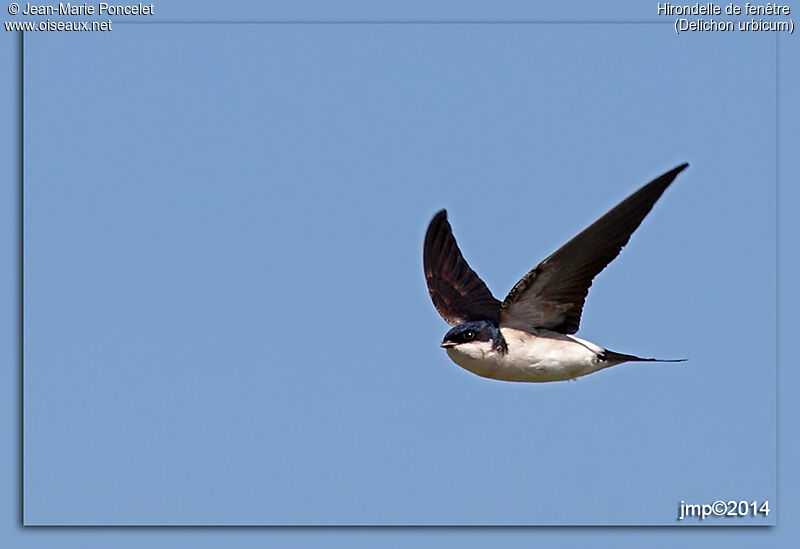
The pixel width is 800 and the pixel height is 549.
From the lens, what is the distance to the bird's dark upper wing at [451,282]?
10.9 metres

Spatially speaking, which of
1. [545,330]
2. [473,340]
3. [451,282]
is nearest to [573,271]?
[545,330]

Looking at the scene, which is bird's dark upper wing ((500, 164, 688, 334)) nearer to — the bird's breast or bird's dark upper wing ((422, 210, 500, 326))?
the bird's breast

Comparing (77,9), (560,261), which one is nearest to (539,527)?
(560,261)

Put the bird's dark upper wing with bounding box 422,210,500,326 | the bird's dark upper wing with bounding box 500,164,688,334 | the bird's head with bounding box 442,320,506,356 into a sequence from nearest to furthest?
1. the bird's dark upper wing with bounding box 500,164,688,334
2. the bird's head with bounding box 442,320,506,356
3. the bird's dark upper wing with bounding box 422,210,500,326

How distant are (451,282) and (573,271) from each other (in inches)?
82.3

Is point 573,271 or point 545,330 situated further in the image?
point 545,330

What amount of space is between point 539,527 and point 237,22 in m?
3.99

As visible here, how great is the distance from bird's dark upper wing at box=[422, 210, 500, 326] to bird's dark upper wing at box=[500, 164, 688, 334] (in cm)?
86

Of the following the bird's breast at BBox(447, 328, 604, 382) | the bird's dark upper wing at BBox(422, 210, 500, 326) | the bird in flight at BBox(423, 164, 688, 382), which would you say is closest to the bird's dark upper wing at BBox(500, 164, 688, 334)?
the bird in flight at BBox(423, 164, 688, 382)

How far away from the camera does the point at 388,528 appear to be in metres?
9.50

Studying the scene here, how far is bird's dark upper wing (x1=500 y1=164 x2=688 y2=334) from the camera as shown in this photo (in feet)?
28.5

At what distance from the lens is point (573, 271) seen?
9.42 metres

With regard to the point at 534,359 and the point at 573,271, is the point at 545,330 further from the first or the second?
the point at 573,271

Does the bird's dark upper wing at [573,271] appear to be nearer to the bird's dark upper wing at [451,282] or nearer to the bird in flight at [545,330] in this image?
the bird in flight at [545,330]
